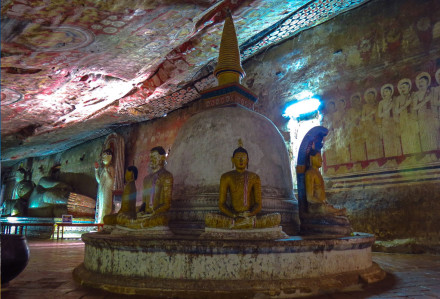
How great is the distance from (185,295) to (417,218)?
5.01m

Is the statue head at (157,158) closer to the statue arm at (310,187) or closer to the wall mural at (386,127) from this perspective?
the statue arm at (310,187)

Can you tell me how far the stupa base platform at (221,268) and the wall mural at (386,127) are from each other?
156 inches

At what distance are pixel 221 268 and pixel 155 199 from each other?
1320mm

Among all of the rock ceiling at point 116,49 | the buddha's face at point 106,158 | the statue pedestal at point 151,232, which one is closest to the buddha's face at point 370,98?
the rock ceiling at point 116,49

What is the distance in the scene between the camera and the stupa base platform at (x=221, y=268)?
254 centimetres

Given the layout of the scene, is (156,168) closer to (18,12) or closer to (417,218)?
(18,12)

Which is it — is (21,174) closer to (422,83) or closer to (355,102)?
(355,102)

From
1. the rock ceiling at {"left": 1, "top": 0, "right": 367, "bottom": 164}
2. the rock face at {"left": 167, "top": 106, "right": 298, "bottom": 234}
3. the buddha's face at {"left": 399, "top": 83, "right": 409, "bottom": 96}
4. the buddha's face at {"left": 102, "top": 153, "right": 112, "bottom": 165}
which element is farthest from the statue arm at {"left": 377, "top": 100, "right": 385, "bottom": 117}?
the buddha's face at {"left": 102, "top": 153, "right": 112, "bottom": 165}

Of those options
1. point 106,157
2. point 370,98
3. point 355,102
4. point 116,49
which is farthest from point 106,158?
point 370,98

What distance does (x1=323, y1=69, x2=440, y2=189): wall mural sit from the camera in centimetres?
567

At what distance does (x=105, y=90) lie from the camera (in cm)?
938

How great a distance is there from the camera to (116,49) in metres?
7.21

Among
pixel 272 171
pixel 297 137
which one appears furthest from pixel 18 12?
pixel 297 137

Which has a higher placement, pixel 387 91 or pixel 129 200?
pixel 387 91
